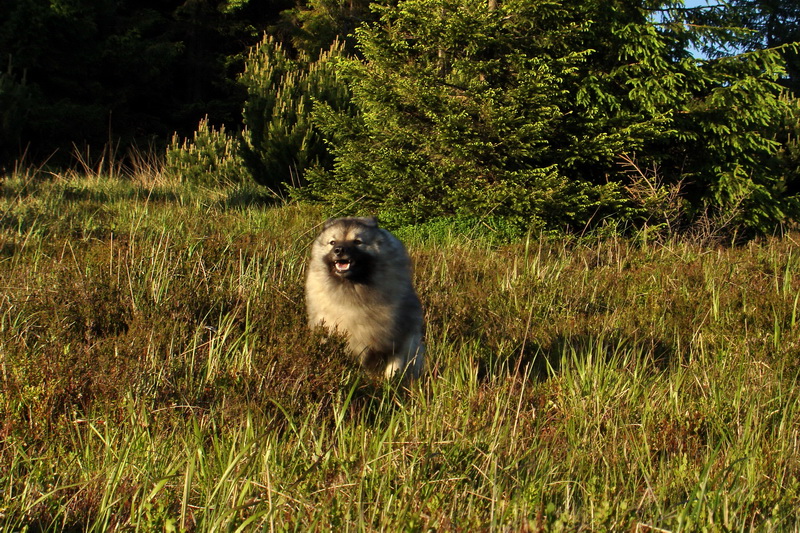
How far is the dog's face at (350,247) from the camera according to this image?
4.14 meters

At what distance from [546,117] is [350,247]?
5.22m

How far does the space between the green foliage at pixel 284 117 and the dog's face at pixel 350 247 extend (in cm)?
625

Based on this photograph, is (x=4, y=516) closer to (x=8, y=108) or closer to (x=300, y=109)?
(x=300, y=109)

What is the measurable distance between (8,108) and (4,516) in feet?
50.0

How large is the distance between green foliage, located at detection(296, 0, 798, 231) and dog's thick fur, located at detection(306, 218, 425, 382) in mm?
4089

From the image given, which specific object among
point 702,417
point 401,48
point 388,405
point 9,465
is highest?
point 401,48

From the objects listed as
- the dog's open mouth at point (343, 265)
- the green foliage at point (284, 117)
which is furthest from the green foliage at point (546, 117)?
the dog's open mouth at point (343, 265)

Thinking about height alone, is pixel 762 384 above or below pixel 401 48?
below

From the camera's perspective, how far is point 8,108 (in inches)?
582

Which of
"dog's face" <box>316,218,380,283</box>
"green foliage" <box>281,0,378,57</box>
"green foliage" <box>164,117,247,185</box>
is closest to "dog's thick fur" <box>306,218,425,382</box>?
"dog's face" <box>316,218,380,283</box>

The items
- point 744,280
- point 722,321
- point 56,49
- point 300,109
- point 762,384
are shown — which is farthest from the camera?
point 56,49

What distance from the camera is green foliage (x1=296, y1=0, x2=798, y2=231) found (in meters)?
8.50

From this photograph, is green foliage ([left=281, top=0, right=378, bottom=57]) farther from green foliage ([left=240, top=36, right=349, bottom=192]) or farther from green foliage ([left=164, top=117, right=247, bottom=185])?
green foliage ([left=240, top=36, right=349, bottom=192])

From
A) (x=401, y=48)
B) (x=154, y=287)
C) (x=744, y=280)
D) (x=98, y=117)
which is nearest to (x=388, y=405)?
(x=154, y=287)
